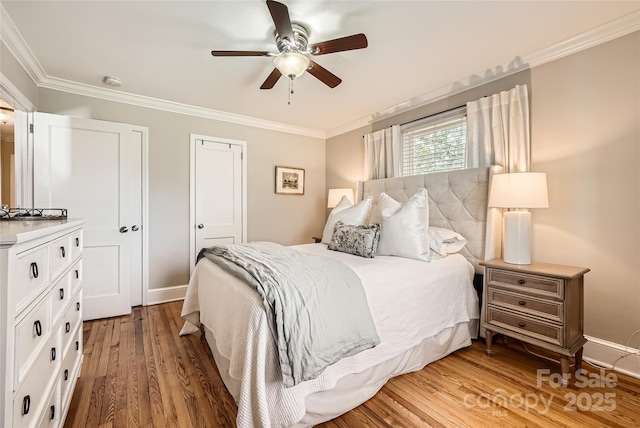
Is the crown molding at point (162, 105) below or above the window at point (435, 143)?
above

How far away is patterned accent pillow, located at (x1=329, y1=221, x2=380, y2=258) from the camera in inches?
95.1

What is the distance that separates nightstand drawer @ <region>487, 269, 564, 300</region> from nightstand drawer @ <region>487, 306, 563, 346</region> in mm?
206

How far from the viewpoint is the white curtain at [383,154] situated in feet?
11.9

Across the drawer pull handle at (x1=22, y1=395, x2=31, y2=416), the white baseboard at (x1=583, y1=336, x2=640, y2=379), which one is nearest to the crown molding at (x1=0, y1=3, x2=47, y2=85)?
the drawer pull handle at (x1=22, y1=395, x2=31, y2=416)

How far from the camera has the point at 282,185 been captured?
4535 millimetres

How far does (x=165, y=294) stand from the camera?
11.8 feet

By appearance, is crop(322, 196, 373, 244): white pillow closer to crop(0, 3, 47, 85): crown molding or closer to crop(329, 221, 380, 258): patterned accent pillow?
crop(329, 221, 380, 258): patterned accent pillow

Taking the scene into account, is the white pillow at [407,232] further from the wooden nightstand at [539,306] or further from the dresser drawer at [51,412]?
the dresser drawer at [51,412]

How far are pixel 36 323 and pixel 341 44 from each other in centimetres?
213

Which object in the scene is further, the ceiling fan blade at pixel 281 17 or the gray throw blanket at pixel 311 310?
the ceiling fan blade at pixel 281 17

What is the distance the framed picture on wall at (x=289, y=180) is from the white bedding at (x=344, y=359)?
196 cm

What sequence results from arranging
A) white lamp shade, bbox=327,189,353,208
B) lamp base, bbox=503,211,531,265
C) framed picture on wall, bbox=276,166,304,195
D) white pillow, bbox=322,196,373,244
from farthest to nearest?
1. framed picture on wall, bbox=276,166,304,195
2. white lamp shade, bbox=327,189,353,208
3. white pillow, bbox=322,196,373,244
4. lamp base, bbox=503,211,531,265

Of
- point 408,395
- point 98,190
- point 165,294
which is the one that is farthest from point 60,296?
point 165,294

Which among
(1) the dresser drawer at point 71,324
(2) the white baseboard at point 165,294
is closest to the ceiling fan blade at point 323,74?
(1) the dresser drawer at point 71,324
